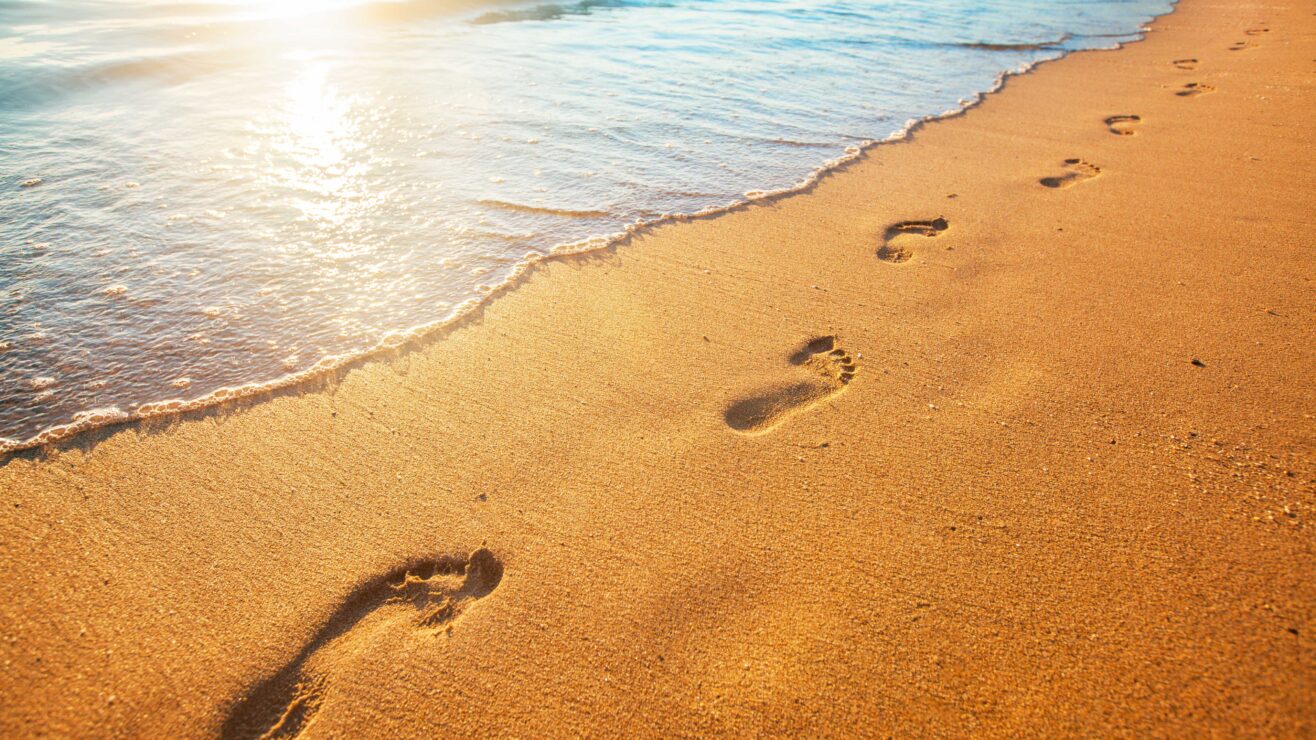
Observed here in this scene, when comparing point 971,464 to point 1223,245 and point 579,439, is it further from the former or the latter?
point 1223,245

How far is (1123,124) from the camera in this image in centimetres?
498

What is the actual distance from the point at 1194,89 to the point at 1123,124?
6.05 ft

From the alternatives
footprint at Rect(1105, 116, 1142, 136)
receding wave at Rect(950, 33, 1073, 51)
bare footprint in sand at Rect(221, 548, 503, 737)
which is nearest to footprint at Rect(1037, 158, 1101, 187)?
footprint at Rect(1105, 116, 1142, 136)

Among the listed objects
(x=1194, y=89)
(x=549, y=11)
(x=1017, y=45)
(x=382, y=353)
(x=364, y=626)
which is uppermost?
(x=549, y=11)

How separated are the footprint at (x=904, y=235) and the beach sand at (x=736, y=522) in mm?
187

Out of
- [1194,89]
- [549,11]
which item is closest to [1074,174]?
[1194,89]

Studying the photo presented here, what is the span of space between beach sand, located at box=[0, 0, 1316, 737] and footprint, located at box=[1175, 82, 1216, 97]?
3.78 m

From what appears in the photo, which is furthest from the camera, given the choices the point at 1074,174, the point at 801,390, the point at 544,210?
the point at 1074,174

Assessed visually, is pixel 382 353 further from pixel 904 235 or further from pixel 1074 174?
pixel 1074 174

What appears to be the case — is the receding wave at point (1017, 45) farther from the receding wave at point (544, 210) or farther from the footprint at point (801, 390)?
the footprint at point (801, 390)

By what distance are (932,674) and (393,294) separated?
262 centimetres

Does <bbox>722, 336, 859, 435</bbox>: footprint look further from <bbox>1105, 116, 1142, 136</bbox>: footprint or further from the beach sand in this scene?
<bbox>1105, 116, 1142, 136</bbox>: footprint

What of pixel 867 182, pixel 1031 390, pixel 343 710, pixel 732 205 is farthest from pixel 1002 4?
pixel 343 710

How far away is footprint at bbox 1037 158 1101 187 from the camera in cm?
391
